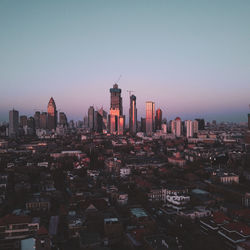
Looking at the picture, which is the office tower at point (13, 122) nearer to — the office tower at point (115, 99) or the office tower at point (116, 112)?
the office tower at point (116, 112)

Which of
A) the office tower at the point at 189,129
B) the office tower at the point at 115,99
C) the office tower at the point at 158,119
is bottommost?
the office tower at the point at 189,129

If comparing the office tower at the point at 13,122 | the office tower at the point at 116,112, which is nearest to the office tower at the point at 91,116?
the office tower at the point at 116,112

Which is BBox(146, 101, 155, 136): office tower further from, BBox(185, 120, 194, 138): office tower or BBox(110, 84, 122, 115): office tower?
BBox(185, 120, 194, 138): office tower

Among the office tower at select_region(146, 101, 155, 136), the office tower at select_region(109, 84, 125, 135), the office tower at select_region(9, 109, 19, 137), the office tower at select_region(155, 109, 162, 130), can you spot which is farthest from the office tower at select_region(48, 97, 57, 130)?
the office tower at select_region(155, 109, 162, 130)

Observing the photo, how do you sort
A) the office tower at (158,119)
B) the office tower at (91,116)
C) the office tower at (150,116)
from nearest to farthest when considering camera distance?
the office tower at (150,116) → the office tower at (158,119) → the office tower at (91,116)

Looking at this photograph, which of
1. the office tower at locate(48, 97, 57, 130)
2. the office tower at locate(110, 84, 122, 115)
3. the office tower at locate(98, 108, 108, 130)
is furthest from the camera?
the office tower at locate(98, 108, 108, 130)

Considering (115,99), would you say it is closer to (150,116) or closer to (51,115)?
(150,116)

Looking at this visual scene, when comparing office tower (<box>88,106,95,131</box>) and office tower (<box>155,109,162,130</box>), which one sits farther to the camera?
office tower (<box>88,106,95,131</box>)

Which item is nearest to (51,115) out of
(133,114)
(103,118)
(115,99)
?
(115,99)

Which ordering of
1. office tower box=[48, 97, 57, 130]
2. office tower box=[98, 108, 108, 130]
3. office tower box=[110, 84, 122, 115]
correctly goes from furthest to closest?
office tower box=[98, 108, 108, 130] → office tower box=[110, 84, 122, 115] → office tower box=[48, 97, 57, 130]

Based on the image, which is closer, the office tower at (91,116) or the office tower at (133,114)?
the office tower at (133,114)
